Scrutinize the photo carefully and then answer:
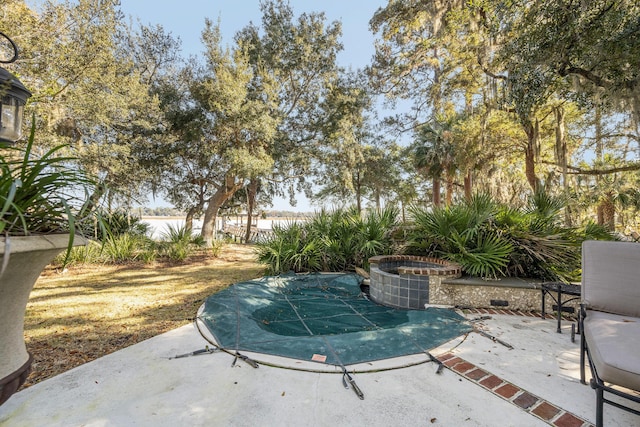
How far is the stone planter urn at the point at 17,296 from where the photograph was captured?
126 centimetres

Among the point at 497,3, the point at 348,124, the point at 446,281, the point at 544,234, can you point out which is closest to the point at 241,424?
the point at 446,281

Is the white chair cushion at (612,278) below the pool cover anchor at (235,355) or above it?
above

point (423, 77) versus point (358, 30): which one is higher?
point (358, 30)

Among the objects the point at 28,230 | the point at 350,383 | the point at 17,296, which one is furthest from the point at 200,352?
the point at 28,230

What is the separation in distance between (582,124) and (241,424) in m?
12.3

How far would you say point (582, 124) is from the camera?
30.8ft

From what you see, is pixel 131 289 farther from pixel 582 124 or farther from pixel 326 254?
pixel 582 124

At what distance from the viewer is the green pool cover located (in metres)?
2.48

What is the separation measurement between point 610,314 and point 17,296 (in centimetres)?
363

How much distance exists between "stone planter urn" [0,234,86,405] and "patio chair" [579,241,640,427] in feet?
8.88

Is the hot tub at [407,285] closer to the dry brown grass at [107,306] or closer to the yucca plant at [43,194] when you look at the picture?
the dry brown grass at [107,306]

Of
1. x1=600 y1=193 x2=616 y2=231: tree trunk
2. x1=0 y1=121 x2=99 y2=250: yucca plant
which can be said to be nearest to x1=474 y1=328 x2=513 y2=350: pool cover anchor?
x1=0 y1=121 x2=99 y2=250: yucca plant

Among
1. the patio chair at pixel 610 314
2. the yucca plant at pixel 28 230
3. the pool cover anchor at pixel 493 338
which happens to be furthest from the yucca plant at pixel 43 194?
the pool cover anchor at pixel 493 338

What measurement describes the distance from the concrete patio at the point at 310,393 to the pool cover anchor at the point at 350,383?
4 centimetres
